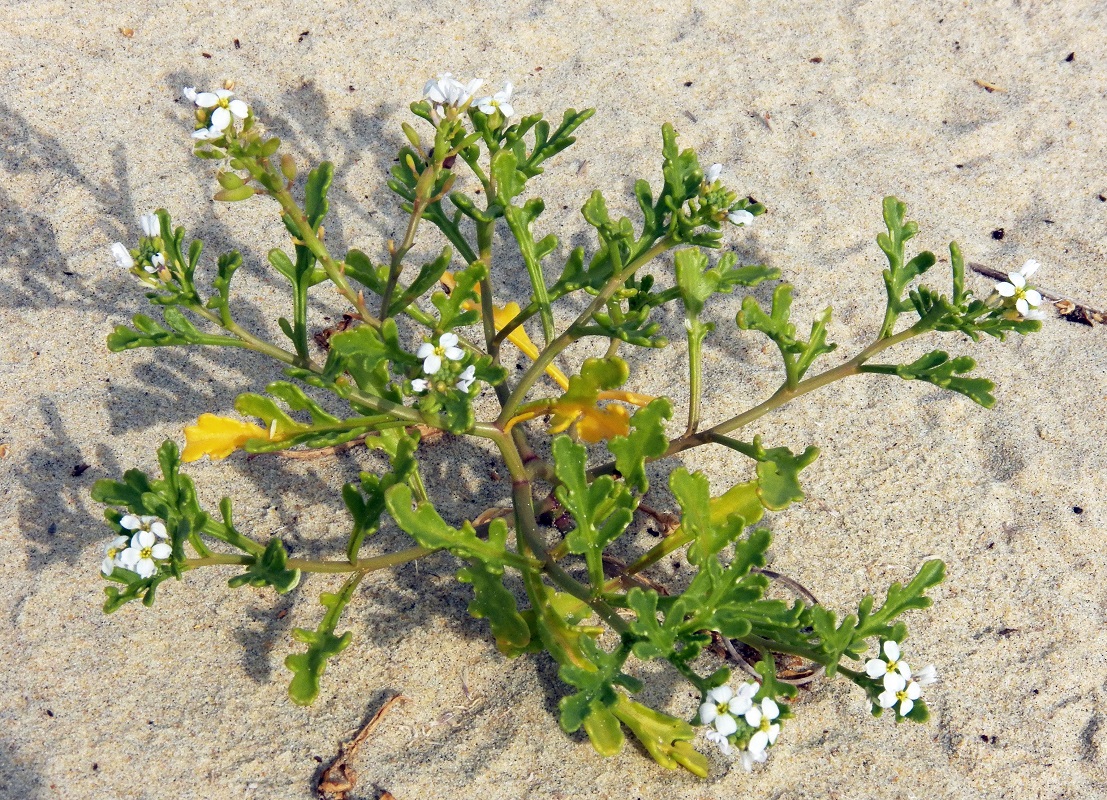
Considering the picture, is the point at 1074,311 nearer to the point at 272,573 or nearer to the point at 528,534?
the point at 528,534

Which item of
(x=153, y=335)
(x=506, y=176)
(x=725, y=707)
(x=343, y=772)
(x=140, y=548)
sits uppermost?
(x=506, y=176)

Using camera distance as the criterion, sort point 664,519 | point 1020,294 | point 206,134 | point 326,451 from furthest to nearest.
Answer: point 326,451
point 664,519
point 1020,294
point 206,134

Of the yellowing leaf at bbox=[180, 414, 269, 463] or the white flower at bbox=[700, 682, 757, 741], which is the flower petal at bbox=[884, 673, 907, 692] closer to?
the white flower at bbox=[700, 682, 757, 741]

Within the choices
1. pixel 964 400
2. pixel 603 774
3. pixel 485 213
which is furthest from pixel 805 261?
pixel 603 774

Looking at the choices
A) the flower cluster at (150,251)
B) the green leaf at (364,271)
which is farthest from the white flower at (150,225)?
the green leaf at (364,271)

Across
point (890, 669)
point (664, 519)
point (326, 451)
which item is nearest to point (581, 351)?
point (664, 519)

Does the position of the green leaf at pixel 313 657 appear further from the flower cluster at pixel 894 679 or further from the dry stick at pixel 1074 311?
the dry stick at pixel 1074 311
